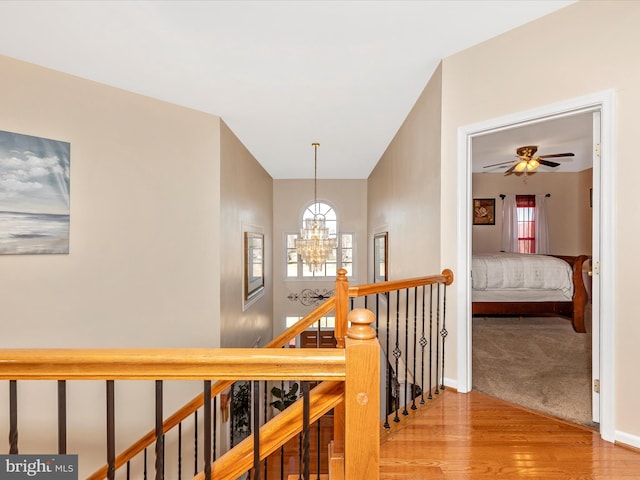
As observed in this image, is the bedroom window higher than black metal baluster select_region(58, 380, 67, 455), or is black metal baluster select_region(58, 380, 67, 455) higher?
the bedroom window

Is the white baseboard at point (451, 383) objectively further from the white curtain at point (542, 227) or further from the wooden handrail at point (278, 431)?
the white curtain at point (542, 227)

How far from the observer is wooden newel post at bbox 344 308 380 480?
2.84 ft

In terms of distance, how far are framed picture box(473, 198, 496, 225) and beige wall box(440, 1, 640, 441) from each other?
541 cm

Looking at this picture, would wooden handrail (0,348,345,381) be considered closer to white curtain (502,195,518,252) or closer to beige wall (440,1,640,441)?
beige wall (440,1,640,441)

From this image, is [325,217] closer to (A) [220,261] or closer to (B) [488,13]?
(A) [220,261]

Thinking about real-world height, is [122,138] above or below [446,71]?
below

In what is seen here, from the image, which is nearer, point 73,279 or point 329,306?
point 329,306

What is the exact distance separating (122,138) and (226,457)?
2.93m

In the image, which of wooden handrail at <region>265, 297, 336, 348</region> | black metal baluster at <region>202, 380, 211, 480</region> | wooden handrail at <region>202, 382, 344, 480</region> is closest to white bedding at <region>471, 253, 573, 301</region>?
wooden handrail at <region>265, 297, 336, 348</region>

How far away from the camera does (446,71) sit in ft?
8.43

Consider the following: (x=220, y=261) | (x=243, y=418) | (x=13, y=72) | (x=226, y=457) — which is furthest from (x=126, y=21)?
(x=243, y=418)

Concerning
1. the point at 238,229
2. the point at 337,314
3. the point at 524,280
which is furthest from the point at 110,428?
the point at 524,280

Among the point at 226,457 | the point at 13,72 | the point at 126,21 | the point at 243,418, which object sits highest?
the point at 126,21

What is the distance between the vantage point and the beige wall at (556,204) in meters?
6.86
